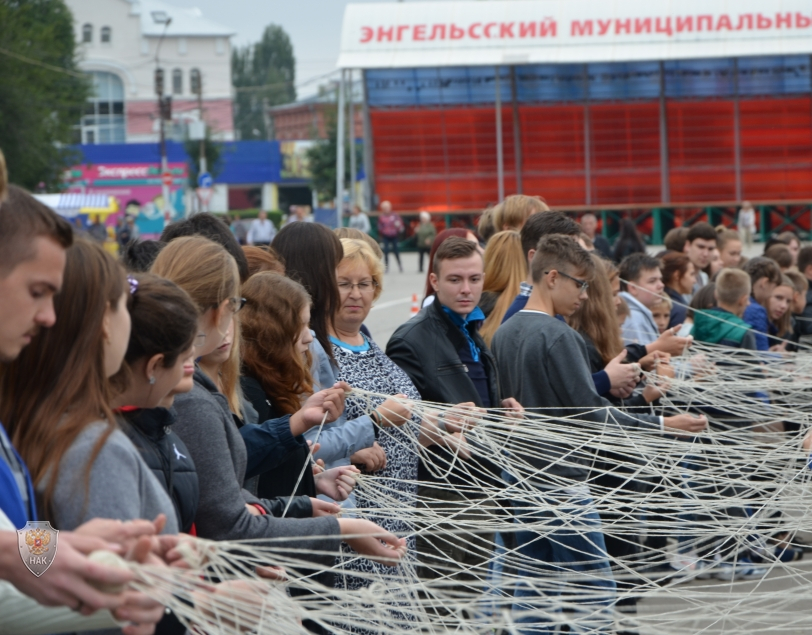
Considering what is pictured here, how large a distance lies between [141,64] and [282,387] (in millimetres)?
91824

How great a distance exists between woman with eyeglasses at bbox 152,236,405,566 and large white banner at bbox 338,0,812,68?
2283cm

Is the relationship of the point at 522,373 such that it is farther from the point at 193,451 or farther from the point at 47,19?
the point at 47,19

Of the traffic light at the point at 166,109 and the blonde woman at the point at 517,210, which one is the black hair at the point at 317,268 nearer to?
the blonde woman at the point at 517,210

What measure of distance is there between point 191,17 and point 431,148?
74706 mm

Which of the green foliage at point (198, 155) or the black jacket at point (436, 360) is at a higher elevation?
the green foliage at point (198, 155)

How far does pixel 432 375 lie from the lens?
14.0 ft

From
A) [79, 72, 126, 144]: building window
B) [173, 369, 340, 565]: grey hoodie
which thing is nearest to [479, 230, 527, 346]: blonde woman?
[173, 369, 340, 565]: grey hoodie

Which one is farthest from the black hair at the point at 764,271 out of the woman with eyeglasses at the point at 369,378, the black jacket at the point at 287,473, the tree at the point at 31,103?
the tree at the point at 31,103

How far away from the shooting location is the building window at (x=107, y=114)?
86.5 metres

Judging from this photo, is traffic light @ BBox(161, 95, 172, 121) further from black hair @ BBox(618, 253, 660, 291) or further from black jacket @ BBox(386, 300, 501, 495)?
black jacket @ BBox(386, 300, 501, 495)

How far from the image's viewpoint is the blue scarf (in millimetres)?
4398

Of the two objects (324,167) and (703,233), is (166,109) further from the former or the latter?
(703,233)

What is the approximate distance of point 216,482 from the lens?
2568mm

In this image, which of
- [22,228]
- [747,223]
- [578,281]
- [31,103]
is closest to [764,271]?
[578,281]
